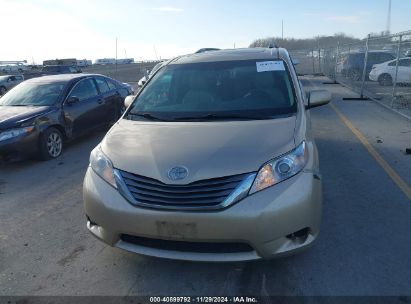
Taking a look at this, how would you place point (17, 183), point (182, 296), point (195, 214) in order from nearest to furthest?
point (195, 214), point (182, 296), point (17, 183)

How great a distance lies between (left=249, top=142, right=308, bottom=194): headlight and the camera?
275 centimetres

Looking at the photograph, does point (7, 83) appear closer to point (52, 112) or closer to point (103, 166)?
point (52, 112)

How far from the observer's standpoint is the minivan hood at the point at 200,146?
280 centimetres

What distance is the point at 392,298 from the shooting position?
9.19ft

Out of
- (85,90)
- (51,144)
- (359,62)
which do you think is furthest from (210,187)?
(359,62)

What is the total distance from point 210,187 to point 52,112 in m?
5.60

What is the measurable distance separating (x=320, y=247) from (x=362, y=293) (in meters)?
0.70

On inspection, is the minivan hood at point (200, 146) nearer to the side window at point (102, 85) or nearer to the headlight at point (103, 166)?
the headlight at point (103, 166)

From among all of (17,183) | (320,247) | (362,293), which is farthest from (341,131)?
(17,183)

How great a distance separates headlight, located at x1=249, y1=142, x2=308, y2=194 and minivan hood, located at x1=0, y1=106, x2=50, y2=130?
17.9 feet

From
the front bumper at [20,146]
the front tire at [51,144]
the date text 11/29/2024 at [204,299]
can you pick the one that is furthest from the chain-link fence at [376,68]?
the date text 11/29/2024 at [204,299]

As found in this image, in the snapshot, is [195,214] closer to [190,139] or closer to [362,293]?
[190,139]

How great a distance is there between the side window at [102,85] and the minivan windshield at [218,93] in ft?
16.2

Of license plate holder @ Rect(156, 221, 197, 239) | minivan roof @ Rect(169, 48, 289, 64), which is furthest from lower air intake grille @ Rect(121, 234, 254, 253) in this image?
minivan roof @ Rect(169, 48, 289, 64)
